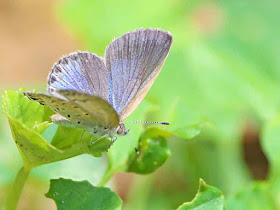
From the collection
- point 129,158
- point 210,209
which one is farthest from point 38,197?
point 210,209

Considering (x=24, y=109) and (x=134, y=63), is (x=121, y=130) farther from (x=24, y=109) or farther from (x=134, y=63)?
(x=24, y=109)

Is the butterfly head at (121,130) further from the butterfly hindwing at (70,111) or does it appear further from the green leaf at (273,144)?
the green leaf at (273,144)

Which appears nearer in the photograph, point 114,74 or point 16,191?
point 16,191

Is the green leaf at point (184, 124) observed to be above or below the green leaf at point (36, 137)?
below

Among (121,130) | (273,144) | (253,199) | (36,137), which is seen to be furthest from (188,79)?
(36,137)

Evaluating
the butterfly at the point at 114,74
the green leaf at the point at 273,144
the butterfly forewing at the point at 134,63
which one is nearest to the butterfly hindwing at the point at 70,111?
the butterfly at the point at 114,74

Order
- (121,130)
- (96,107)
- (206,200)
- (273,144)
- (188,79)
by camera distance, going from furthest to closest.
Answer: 1. (188,79)
2. (273,144)
3. (121,130)
4. (96,107)
5. (206,200)
